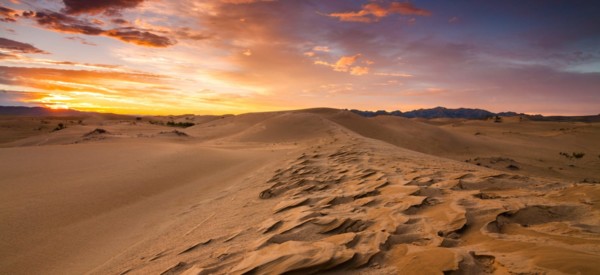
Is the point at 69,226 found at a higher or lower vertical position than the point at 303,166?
lower

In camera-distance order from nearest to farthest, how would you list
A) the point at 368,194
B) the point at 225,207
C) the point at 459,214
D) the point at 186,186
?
the point at 459,214 → the point at 368,194 → the point at 225,207 → the point at 186,186

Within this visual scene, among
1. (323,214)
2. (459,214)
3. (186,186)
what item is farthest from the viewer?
(186,186)

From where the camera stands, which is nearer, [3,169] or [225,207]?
[225,207]

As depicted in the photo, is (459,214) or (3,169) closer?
(459,214)

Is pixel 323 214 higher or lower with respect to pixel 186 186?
higher

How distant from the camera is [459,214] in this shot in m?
2.56

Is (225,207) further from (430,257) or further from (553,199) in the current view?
(553,199)

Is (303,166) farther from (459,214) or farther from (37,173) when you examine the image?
(37,173)

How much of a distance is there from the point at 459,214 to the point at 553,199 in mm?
1056

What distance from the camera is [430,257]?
1.86 metres

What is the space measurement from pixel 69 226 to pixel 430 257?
154 inches

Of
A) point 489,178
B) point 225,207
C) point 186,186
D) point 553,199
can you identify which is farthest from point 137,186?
point 553,199

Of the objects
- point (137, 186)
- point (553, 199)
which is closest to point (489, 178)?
point (553, 199)

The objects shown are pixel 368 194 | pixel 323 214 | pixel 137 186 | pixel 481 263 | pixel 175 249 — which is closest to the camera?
pixel 481 263
